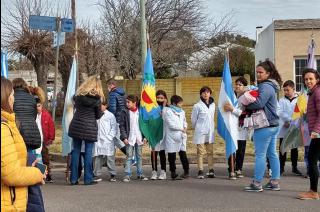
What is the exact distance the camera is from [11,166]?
3898mm

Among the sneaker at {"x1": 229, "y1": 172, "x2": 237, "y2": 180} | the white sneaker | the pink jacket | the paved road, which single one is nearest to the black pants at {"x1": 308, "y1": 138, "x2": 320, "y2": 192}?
the pink jacket

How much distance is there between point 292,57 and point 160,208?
19.7m

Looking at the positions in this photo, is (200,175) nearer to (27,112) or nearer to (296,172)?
(296,172)

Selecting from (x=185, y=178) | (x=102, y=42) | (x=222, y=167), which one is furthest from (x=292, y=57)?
(x=185, y=178)

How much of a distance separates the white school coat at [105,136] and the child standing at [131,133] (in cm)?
19

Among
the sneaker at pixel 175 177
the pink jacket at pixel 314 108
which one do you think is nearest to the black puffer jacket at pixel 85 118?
the sneaker at pixel 175 177

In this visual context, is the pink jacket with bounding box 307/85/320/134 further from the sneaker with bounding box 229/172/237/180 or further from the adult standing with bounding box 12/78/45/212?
the adult standing with bounding box 12/78/45/212

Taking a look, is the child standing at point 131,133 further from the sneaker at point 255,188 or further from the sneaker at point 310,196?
the sneaker at point 310,196

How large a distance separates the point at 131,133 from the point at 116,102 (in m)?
1.13

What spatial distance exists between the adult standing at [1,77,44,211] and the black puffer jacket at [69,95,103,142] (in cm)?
502

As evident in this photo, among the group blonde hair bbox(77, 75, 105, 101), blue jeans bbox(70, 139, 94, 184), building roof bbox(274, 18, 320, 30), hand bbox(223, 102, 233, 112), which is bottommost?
blue jeans bbox(70, 139, 94, 184)

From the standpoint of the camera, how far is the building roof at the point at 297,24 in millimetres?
26163

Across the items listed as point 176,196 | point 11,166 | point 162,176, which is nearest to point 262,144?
point 176,196

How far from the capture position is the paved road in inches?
293
